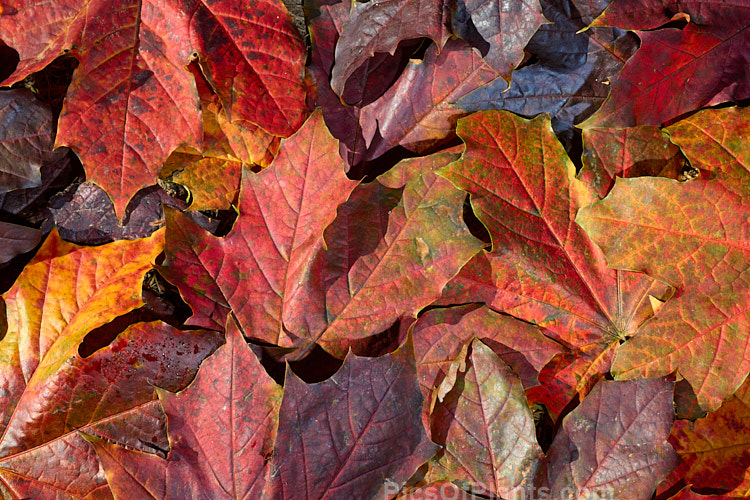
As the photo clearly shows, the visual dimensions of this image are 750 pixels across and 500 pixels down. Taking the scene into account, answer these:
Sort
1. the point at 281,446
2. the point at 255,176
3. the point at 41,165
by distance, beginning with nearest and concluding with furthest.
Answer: the point at 281,446 → the point at 255,176 → the point at 41,165

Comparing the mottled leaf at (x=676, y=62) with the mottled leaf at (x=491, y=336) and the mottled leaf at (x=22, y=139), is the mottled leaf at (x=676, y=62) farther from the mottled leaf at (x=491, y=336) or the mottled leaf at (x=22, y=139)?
the mottled leaf at (x=22, y=139)

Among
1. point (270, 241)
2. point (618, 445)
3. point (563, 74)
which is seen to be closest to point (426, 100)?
point (563, 74)

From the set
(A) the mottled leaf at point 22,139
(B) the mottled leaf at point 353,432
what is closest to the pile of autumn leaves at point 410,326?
(B) the mottled leaf at point 353,432

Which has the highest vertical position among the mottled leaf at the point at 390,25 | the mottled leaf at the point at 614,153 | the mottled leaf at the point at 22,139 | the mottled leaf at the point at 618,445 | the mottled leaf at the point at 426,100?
the mottled leaf at the point at 22,139

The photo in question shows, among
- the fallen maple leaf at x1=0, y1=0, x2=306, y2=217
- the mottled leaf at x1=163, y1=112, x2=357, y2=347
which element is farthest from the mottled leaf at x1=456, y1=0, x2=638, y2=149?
the fallen maple leaf at x1=0, y1=0, x2=306, y2=217

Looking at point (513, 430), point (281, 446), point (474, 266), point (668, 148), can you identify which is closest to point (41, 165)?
point (281, 446)

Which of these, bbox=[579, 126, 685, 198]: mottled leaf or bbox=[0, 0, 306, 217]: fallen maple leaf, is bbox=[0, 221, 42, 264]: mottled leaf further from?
bbox=[579, 126, 685, 198]: mottled leaf

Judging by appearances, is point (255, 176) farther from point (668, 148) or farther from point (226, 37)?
point (668, 148)
